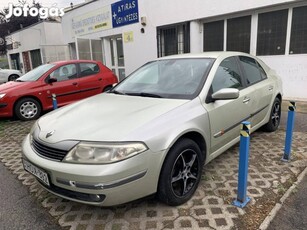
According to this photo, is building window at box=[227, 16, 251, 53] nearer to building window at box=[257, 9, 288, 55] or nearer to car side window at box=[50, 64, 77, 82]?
building window at box=[257, 9, 288, 55]

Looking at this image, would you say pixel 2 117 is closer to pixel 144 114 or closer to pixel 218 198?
pixel 144 114

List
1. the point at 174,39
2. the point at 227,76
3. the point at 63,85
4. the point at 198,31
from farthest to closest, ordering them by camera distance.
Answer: the point at 174,39 < the point at 198,31 < the point at 63,85 < the point at 227,76

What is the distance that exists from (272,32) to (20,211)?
748 centimetres

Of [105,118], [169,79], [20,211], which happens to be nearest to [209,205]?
[105,118]

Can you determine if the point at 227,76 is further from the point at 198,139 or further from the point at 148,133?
the point at 148,133

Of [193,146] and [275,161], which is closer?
[193,146]

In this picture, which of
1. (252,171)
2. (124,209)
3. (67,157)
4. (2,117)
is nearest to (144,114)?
(67,157)

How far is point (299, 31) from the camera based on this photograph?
6.94 meters

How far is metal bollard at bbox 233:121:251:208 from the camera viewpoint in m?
2.47

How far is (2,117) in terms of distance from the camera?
6.54 metres

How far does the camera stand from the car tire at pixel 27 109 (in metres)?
6.46

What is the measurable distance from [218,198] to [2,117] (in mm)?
5900

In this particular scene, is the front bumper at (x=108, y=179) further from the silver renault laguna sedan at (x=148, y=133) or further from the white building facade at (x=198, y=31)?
the white building facade at (x=198, y=31)

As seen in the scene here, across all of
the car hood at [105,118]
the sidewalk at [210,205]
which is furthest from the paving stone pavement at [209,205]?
the car hood at [105,118]
